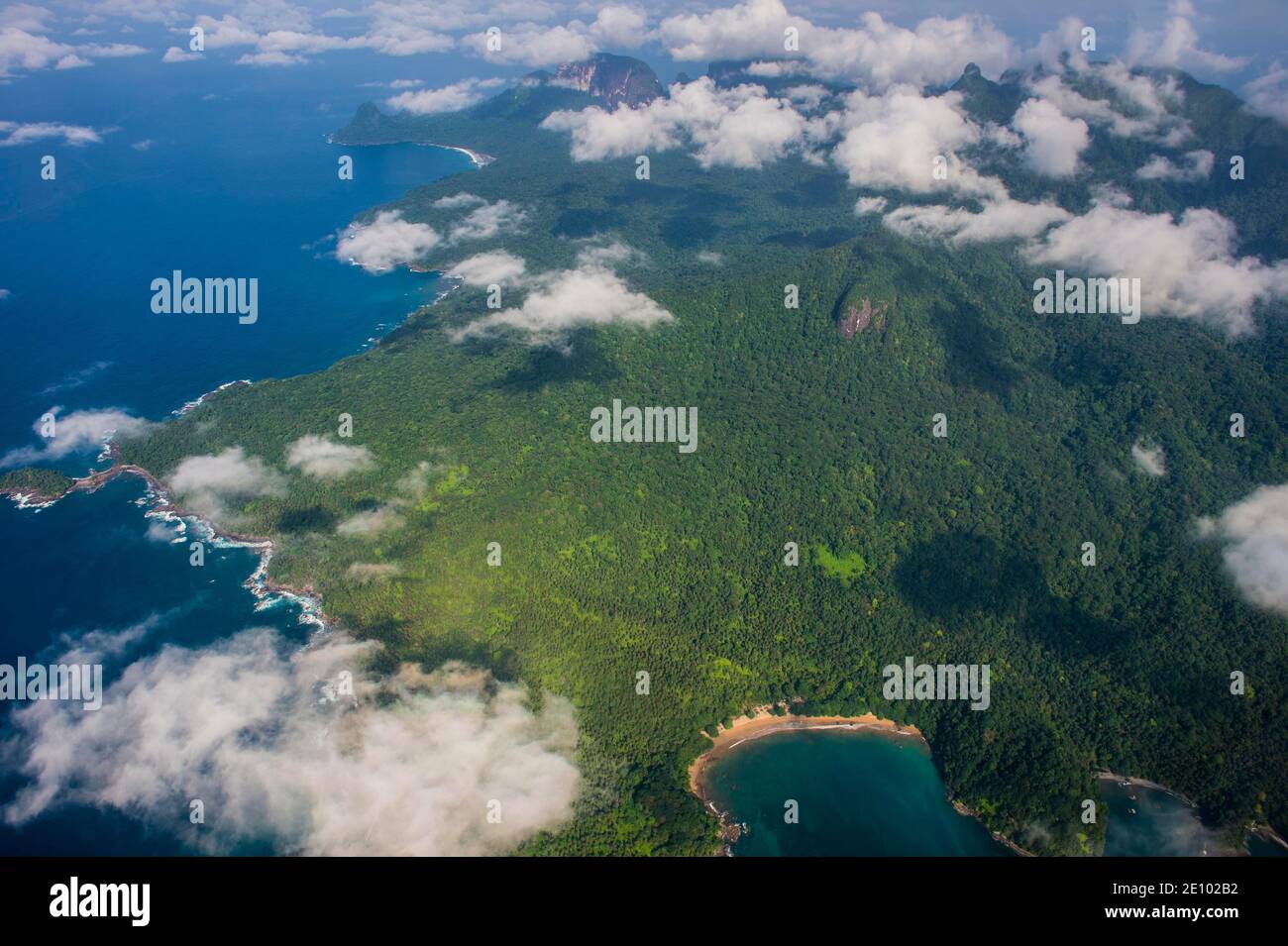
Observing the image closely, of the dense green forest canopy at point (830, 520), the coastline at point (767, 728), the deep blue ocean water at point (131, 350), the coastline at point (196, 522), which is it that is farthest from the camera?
the coastline at point (196, 522)

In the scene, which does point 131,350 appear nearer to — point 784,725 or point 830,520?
point 830,520

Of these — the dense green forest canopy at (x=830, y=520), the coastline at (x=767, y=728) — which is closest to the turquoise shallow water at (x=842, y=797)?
the coastline at (x=767, y=728)

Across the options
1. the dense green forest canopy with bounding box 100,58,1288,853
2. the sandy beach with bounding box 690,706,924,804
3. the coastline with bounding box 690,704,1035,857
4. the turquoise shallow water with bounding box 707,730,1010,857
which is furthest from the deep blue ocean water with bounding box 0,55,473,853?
the turquoise shallow water with bounding box 707,730,1010,857

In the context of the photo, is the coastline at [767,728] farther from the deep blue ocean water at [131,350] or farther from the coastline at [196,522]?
the deep blue ocean water at [131,350]

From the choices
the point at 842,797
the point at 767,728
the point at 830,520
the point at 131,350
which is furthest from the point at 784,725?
the point at 131,350

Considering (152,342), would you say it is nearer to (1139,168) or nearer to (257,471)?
(257,471)

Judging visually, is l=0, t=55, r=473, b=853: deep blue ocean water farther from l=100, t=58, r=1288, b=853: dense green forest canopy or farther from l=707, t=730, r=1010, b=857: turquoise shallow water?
l=707, t=730, r=1010, b=857: turquoise shallow water
